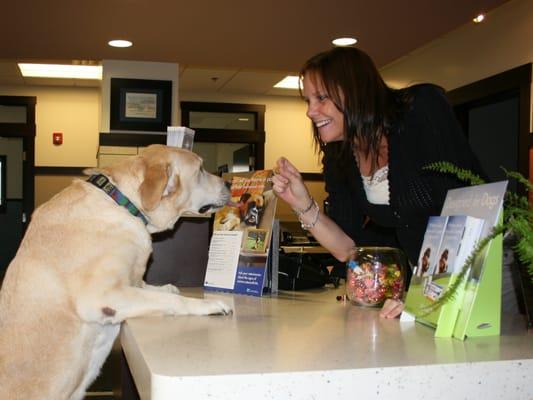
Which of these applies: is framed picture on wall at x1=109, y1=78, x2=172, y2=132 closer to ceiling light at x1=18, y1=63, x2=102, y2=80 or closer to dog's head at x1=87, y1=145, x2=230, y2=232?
ceiling light at x1=18, y1=63, x2=102, y2=80

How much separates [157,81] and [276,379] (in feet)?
19.5

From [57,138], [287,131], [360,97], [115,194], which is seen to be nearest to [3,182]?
[57,138]

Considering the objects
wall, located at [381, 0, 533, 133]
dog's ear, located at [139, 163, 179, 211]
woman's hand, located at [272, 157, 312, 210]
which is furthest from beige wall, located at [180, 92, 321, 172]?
dog's ear, located at [139, 163, 179, 211]

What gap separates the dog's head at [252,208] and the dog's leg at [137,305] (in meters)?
0.42

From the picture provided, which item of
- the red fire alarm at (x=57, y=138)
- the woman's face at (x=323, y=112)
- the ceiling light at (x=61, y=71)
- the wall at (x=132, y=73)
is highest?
the ceiling light at (x=61, y=71)

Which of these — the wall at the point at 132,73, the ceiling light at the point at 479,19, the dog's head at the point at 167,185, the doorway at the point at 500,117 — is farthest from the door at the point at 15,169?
the dog's head at the point at 167,185

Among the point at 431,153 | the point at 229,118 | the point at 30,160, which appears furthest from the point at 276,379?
the point at 229,118

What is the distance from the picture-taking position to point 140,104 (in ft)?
20.9

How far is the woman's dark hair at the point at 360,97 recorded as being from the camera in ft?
5.74

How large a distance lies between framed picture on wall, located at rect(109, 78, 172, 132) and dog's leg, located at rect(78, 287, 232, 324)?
16.9ft

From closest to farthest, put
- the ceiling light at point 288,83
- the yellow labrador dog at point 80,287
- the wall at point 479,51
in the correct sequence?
the yellow labrador dog at point 80,287 → the wall at point 479,51 → the ceiling light at point 288,83

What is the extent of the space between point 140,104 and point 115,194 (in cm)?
490

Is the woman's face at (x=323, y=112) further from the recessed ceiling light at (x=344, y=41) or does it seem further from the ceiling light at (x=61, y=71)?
the ceiling light at (x=61, y=71)

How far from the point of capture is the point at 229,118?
984cm
